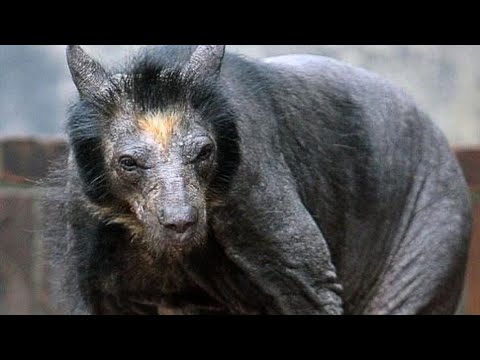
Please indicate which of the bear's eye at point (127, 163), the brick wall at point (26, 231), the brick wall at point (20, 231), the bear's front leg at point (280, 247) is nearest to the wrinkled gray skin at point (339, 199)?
the bear's front leg at point (280, 247)

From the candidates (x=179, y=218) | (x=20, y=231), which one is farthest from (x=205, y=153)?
(x=20, y=231)

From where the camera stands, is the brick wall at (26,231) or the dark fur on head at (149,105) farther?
the brick wall at (26,231)

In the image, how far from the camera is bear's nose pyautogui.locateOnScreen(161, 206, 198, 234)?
484 cm

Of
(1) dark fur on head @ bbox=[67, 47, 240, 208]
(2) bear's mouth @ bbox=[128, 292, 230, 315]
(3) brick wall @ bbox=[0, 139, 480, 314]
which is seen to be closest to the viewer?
(1) dark fur on head @ bbox=[67, 47, 240, 208]

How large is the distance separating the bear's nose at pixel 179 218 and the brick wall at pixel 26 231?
10.4 feet

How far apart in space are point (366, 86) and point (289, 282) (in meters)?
1.20

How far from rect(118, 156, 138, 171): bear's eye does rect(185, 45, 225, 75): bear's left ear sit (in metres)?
0.43

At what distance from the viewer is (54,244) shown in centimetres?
611

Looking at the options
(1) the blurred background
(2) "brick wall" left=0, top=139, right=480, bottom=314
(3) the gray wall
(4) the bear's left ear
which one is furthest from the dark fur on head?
(3) the gray wall

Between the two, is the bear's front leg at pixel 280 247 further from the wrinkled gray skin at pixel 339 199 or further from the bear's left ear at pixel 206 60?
the bear's left ear at pixel 206 60

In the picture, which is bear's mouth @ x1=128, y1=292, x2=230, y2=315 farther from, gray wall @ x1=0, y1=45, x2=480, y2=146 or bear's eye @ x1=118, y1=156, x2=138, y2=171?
gray wall @ x1=0, y1=45, x2=480, y2=146

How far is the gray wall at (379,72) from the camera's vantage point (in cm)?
997
